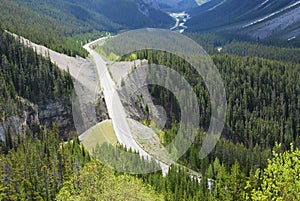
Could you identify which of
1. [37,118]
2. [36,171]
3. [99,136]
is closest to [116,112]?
[99,136]

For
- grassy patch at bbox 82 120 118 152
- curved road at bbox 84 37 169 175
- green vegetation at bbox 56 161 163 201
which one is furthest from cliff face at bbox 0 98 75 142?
green vegetation at bbox 56 161 163 201

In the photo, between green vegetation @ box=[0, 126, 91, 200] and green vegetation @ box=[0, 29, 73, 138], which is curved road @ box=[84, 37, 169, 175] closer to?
green vegetation @ box=[0, 29, 73, 138]

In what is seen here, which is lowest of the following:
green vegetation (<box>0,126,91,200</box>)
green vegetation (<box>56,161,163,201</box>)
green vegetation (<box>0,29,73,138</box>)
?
green vegetation (<box>0,126,91,200</box>)

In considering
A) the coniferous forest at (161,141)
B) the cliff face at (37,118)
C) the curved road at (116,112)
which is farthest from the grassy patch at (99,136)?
the cliff face at (37,118)

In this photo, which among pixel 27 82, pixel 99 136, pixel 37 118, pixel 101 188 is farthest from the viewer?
pixel 27 82

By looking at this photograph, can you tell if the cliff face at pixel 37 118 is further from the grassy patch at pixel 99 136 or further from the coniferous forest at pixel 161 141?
the grassy patch at pixel 99 136

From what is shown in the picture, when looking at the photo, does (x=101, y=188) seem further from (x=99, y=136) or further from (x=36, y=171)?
(x=99, y=136)
